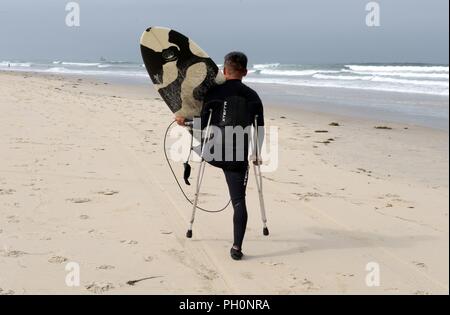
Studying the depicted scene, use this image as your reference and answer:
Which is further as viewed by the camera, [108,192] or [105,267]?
[108,192]

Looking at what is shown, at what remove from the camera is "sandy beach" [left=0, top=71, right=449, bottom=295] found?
3.85 meters

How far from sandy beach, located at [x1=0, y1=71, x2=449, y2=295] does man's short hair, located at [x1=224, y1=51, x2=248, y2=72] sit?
164cm

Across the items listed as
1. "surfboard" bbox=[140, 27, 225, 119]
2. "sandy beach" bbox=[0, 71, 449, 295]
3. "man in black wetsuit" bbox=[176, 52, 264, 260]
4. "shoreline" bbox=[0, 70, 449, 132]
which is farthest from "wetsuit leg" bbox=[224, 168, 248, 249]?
"shoreline" bbox=[0, 70, 449, 132]

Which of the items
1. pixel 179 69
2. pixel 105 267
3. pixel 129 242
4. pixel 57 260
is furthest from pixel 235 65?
pixel 57 260

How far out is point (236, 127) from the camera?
4289mm

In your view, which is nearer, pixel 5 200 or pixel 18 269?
pixel 18 269

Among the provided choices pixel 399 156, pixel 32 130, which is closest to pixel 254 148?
pixel 399 156

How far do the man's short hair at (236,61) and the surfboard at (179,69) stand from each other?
1.65ft

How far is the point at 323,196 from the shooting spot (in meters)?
6.32

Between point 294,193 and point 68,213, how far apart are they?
2.81 metres

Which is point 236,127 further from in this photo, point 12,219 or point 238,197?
point 12,219

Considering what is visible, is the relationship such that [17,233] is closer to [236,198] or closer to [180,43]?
[236,198]

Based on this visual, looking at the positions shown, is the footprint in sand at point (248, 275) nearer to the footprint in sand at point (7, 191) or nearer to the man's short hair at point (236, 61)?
the man's short hair at point (236, 61)

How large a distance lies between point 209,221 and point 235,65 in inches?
73.6
